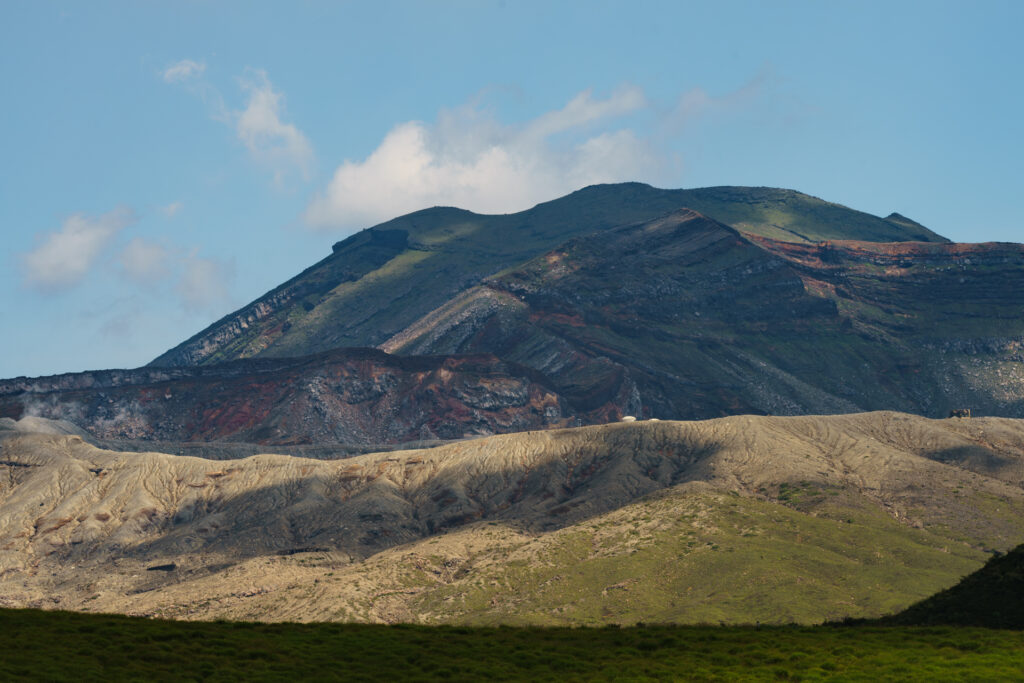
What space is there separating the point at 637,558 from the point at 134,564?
98.5 m

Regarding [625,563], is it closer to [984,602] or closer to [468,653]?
[984,602]

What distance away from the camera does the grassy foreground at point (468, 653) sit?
56.0 metres

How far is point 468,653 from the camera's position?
219ft

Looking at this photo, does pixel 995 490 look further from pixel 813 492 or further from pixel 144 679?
pixel 144 679

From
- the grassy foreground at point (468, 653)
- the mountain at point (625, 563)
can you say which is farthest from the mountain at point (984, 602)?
the mountain at point (625, 563)

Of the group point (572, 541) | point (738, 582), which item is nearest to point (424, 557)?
point (572, 541)

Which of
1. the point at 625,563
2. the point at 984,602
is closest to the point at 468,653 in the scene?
the point at 984,602

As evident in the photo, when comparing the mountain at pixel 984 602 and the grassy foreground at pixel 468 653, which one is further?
the mountain at pixel 984 602

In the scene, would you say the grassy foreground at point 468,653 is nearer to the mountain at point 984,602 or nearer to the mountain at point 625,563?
the mountain at point 984,602

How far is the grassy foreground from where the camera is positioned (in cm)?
5603

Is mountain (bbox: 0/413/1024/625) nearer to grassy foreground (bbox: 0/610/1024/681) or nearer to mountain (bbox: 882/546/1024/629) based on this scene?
mountain (bbox: 882/546/1024/629)

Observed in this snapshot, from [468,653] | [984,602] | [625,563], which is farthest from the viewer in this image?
[625,563]

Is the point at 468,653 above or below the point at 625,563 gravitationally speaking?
above

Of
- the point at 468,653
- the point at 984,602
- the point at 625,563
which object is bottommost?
the point at 625,563
